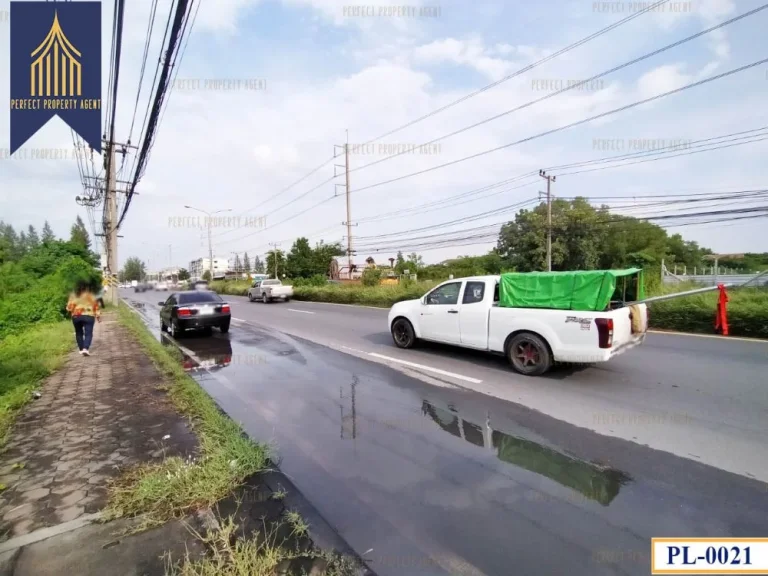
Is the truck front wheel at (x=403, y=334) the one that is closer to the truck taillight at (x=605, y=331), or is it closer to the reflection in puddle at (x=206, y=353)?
the reflection in puddle at (x=206, y=353)

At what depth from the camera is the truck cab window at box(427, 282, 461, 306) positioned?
725cm

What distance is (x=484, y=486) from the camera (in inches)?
121

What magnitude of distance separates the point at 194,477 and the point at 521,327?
4.86 metres

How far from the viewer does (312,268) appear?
51.7m

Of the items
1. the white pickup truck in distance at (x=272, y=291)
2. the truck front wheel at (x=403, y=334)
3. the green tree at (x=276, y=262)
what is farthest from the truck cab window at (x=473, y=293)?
the green tree at (x=276, y=262)

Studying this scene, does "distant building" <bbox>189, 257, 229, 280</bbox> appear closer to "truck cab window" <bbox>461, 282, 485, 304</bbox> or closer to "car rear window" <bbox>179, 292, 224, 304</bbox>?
"car rear window" <bbox>179, 292, 224, 304</bbox>

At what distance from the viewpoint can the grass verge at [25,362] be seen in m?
4.83

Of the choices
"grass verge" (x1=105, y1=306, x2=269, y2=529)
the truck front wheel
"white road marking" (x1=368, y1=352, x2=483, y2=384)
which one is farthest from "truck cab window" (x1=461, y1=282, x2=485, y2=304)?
"grass verge" (x1=105, y1=306, x2=269, y2=529)

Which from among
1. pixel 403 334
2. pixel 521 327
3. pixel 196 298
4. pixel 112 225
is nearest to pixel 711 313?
pixel 521 327

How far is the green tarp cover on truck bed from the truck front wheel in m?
2.28

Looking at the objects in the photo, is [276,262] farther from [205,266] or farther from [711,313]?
[711,313]

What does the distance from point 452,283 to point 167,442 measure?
5269mm

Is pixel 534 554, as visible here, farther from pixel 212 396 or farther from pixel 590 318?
pixel 212 396

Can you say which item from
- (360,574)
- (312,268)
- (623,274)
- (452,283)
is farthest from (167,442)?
(312,268)
